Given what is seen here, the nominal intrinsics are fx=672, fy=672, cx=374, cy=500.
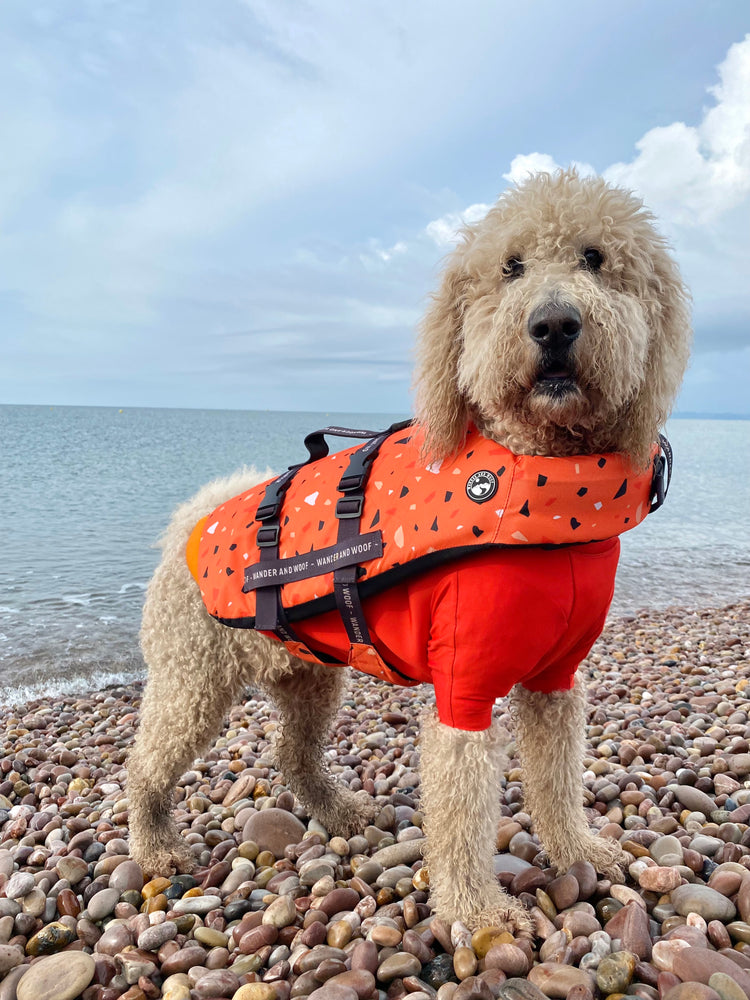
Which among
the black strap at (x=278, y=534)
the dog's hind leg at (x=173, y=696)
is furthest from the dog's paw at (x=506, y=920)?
the dog's hind leg at (x=173, y=696)

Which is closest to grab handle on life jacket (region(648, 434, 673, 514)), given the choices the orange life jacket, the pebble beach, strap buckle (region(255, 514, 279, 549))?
the orange life jacket

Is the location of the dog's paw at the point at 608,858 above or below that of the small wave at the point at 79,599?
above

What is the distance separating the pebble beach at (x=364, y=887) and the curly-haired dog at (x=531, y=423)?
0.65ft

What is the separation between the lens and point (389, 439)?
294cm

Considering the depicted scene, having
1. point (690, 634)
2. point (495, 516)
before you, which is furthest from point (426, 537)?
point (690, 634)

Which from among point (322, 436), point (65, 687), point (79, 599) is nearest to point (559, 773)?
point (322, 436)

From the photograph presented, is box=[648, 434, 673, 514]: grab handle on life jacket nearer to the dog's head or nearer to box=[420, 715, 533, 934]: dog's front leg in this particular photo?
the dog's head

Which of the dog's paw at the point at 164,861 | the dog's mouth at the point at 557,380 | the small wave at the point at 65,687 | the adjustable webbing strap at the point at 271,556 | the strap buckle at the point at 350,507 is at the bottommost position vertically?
the small wave at the point at 65,687

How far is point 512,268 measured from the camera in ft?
7.79

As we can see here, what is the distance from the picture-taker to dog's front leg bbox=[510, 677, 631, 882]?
9.46 feet

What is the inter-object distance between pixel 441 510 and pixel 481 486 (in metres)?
0.16

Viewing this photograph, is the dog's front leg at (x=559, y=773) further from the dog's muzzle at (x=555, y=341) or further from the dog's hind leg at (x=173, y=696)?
the dog's muzzle at (x=555, y=341)

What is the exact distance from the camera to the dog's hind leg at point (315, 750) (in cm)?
353

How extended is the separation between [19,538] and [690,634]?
11789 mm
